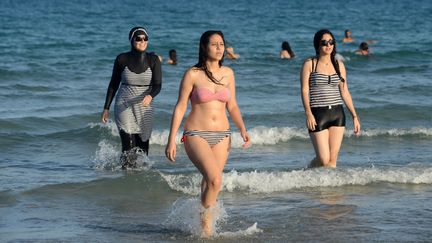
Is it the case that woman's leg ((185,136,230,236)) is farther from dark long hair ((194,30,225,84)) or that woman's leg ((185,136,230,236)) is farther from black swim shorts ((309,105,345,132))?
black swim shorts ((309,105,345,132))

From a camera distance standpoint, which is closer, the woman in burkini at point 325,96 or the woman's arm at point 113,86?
the woman in burkini at point 325,96

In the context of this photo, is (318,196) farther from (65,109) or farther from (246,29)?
(246,29)

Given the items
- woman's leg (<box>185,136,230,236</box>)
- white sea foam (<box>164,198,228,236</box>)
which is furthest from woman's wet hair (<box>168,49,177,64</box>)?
woman's leg (<box>185,136,230,236</box>)

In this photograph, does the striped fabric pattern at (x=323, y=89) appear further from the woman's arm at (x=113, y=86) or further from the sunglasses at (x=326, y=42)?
the woman's arm at (x=113, y=86)

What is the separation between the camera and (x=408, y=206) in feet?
29.0

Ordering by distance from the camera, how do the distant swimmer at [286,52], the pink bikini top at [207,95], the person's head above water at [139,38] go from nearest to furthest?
1. the pink bikini top at [207,95]
2. the person's head above water at [139,38]
3. the distant swimmer at [286,52]

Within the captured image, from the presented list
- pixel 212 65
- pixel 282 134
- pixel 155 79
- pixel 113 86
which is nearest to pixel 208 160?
pixel 212 65

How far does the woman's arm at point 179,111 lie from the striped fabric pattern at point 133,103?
2950 mm

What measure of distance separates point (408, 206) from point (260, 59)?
56.8 ft

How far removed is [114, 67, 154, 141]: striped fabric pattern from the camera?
10258mm

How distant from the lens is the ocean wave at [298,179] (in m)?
9.82

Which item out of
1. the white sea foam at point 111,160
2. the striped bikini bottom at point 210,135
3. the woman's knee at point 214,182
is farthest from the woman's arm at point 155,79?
the woman's knee at point 214,182

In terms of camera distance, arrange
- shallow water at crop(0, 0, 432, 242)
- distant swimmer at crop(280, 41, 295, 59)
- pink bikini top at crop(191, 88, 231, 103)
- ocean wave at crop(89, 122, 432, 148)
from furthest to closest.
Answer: distant swimmer at crop(280, 41, 295, 59), ocean wave at crop(89, 122, 432, 148), shallow water at crop(0, 0, 432, 242), pink bikini top at crop(191, 88, 231, 103)

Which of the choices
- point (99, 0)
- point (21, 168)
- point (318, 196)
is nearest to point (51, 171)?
point (21, 168)
